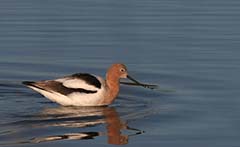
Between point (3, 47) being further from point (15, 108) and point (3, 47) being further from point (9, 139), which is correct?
point (9, 139)

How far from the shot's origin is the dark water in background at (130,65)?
1453cm

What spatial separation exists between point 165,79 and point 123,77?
1.11m

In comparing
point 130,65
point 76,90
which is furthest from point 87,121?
point 130,65

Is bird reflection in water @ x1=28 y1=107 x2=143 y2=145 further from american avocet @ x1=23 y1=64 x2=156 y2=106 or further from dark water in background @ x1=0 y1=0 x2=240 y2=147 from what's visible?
american avocet @ x1=23 y1=64 x2=156 y2=106

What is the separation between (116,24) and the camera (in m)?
22.4

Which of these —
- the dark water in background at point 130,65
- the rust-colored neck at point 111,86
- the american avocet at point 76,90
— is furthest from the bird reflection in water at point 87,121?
the rust-colored neck at point 111,86

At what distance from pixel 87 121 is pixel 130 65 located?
3884mm

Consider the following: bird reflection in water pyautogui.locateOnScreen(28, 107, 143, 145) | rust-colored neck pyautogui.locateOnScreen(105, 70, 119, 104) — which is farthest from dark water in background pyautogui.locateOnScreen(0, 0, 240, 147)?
rust-colored neck pyautogui.locateOnScreen(105, 70, 119, 104)

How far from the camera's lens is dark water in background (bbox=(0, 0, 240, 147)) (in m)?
14.5

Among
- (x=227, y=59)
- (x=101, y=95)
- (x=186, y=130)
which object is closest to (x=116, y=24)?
(x=227, y=59)

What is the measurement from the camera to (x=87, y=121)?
50.5 feet

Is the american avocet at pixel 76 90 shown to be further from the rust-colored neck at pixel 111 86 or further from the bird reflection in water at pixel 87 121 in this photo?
the bird reflection in water at pixel 87 121

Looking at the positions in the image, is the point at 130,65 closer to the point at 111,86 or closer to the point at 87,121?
the point at 111,86

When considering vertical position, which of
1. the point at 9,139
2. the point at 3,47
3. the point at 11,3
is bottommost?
the point at 9,139
